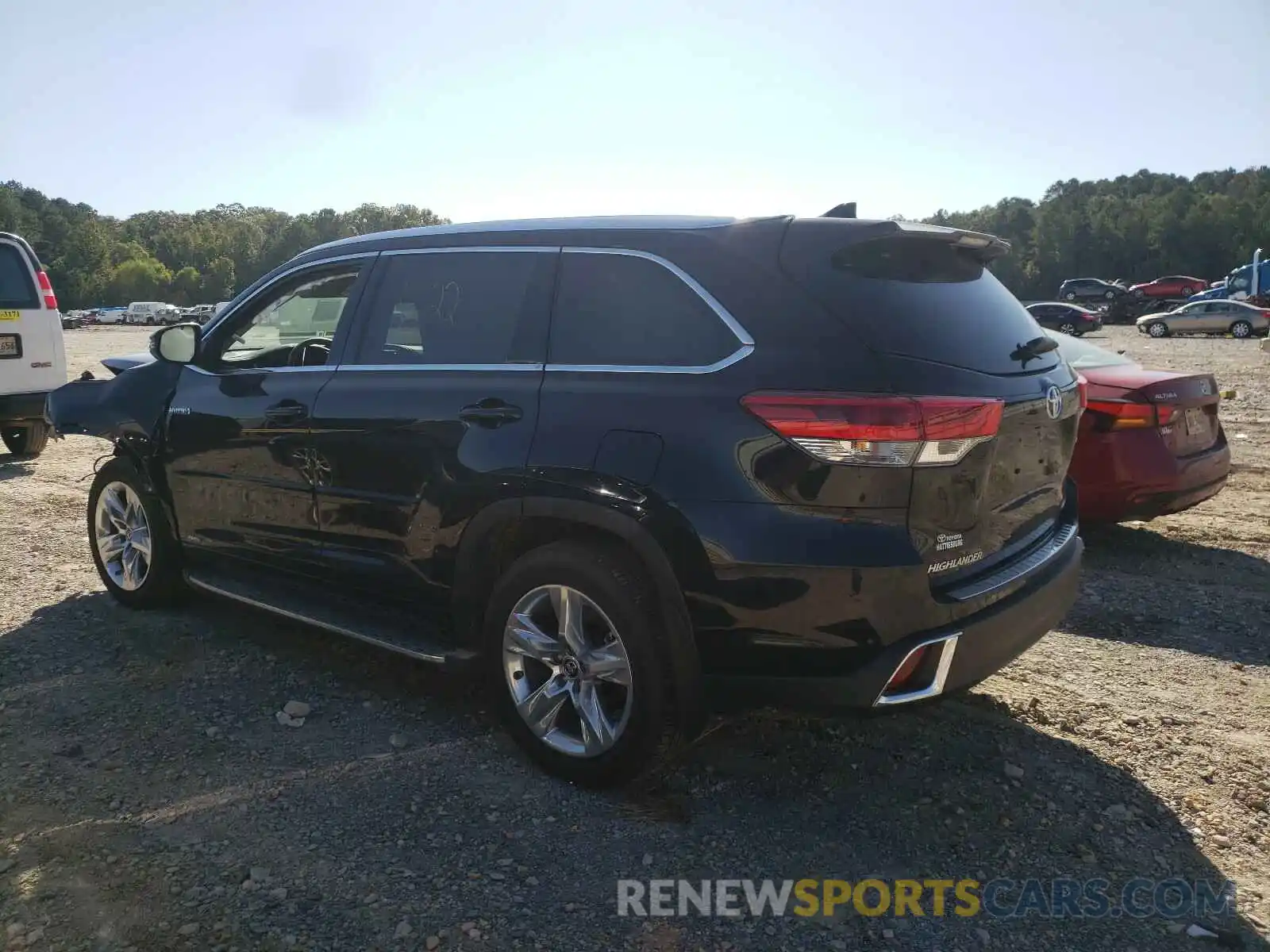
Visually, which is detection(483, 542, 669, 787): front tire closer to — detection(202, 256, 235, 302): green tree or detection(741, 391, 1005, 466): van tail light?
detection(741, 391, 1005, 466): van tail light

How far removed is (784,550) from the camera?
2865 mm

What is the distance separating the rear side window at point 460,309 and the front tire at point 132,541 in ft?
5.67

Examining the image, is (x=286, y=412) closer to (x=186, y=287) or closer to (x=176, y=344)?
(x=176, y=344)

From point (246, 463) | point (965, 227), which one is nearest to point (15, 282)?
point (246, 463)

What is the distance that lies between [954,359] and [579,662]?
1519 mm

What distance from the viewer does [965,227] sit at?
5750 cm

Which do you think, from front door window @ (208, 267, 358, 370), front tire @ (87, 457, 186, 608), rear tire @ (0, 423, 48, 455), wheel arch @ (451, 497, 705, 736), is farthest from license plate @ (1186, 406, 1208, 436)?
rear tire @ (0, 423, 48, 455)

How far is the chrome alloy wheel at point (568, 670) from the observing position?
3285 mm

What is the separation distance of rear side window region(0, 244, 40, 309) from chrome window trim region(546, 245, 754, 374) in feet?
25.7

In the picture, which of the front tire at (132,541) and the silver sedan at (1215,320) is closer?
the front tire at (132,541)

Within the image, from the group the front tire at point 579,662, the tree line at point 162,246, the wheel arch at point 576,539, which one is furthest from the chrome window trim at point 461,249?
the tree line at point 162,246

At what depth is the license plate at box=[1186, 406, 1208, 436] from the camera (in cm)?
587

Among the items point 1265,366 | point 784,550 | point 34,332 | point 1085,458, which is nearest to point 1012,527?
point 784,550

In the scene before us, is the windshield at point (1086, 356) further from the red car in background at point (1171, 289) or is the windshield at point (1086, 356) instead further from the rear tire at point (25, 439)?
the red car in background at point (1171, 289)
